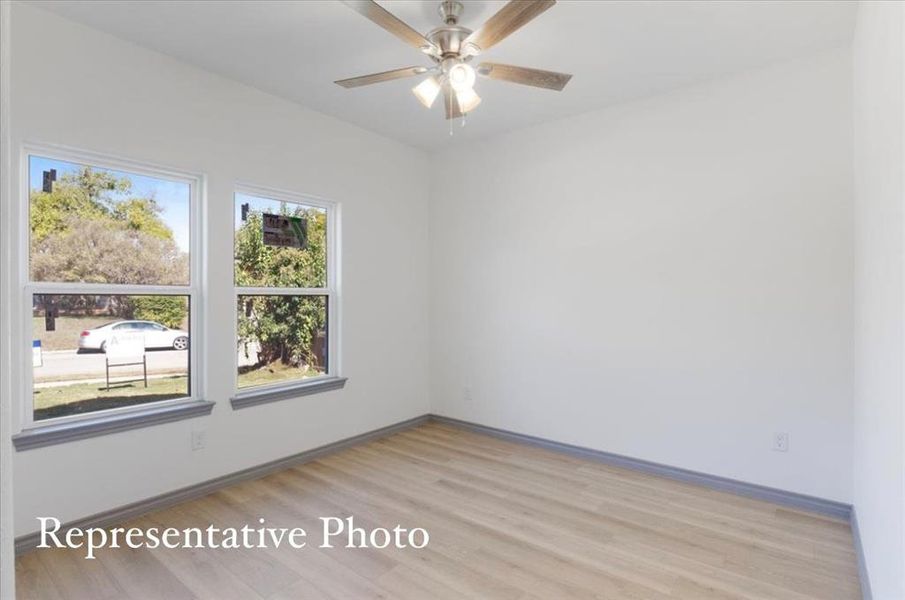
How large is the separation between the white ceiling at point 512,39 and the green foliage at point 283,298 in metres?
1.07

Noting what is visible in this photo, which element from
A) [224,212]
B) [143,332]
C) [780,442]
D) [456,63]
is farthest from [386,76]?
[780,442]

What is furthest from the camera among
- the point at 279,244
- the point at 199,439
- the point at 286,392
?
the point at 279,244

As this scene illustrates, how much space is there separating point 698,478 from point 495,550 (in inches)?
65.5

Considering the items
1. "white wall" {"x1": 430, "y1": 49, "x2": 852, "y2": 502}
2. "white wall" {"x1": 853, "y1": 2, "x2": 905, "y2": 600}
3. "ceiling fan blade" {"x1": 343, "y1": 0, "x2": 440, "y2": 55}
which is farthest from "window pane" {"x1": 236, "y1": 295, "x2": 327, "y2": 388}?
"white wall" {"x1": 853, "y1": 2, "x2": 905, "y2": 600}

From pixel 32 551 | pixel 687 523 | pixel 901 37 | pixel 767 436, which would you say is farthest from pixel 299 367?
pixel 901 37

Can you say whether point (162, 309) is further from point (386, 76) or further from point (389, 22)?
point (389, 22)

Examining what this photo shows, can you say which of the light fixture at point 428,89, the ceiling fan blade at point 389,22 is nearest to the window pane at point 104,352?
the light fixture at point 428,89

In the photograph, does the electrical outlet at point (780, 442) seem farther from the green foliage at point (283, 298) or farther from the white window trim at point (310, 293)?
the green foliage at point (283, 298)

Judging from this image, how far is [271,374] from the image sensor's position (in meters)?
3.55

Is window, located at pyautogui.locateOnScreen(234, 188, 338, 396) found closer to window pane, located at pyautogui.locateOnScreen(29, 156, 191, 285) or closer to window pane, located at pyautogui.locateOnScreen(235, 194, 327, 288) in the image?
window pane, located at pyautogui.locateOnScreen(235, 194, 327, 288)

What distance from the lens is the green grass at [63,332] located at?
2.45 metres

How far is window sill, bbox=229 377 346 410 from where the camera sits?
3.25m

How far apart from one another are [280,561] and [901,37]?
311 centimetres

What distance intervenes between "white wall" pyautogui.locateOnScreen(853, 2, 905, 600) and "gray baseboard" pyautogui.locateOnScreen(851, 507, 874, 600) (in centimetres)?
7
